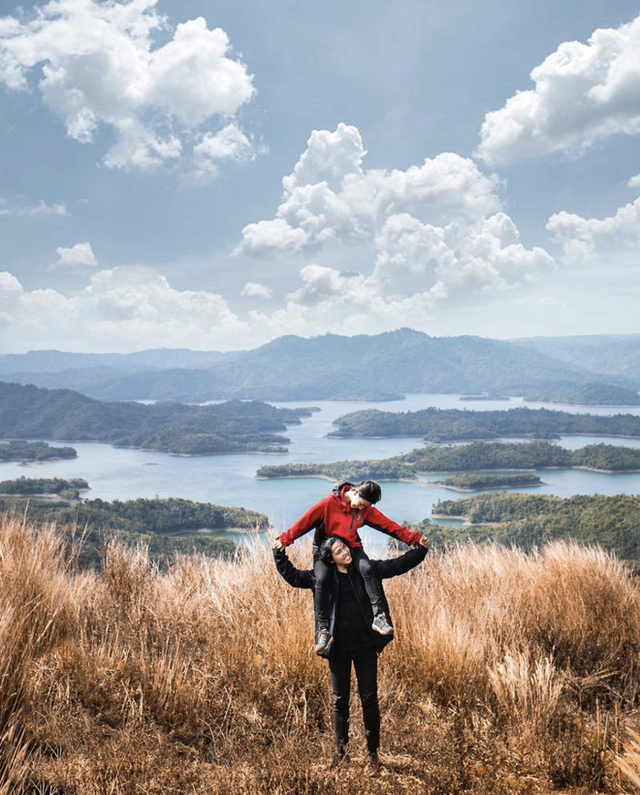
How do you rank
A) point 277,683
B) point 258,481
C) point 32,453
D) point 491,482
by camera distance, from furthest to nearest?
point 32,453 < point 258,481 < point 491,482 < point 277,683

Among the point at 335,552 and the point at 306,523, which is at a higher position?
the point at 306,523

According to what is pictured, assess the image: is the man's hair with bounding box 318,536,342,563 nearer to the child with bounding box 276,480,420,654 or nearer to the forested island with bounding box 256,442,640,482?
the child with bounding box 276,480,420,654

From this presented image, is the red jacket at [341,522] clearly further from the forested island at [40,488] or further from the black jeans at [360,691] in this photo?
the forested island at [40,488]

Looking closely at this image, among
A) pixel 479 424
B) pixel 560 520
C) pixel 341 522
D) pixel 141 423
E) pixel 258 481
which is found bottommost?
pixel 258 481

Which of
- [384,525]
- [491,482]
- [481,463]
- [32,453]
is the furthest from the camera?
[32,453]

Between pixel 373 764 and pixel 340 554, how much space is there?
1.02 meters

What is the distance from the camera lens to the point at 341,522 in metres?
3.11

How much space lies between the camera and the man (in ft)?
9.74

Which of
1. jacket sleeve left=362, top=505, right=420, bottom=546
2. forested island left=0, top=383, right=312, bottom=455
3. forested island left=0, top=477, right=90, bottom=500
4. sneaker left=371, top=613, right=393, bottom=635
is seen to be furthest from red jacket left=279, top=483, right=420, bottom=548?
forested island left=0, top=383, right=312, bottom=455

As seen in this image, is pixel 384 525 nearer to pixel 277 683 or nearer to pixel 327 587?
pixel 327 587

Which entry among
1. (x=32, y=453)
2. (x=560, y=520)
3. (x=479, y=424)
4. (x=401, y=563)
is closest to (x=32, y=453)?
(x=32, y=453)

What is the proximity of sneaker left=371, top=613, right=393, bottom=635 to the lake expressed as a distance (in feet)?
199

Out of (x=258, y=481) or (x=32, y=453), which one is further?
(x=32, y=453)

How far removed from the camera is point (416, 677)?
381 centimetres
